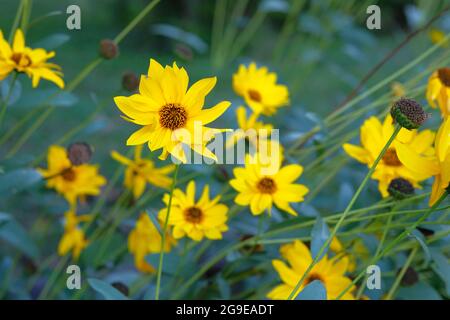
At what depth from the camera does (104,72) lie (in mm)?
2414

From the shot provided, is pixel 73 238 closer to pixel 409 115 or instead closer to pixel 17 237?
pixel 17 237

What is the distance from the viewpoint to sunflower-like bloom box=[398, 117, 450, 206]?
58 cm

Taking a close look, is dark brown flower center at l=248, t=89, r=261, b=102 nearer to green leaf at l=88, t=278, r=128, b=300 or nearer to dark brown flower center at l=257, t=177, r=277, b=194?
dark brown flower center at l=257, t=177, r=277, b=194

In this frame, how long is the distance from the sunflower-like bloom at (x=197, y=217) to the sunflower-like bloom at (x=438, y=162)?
0.25m

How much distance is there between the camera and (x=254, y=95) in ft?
3.29

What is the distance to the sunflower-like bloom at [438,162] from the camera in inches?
22.7

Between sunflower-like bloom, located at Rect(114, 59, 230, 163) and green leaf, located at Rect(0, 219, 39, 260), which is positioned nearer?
sunflower-like bloom, located at Rect(114, 59, 230, 163)

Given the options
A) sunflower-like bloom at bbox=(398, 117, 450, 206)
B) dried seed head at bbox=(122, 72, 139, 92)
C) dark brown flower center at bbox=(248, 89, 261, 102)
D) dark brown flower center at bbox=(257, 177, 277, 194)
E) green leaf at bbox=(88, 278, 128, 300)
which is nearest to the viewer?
sunflower-like bloom at bbox=(398, 117, 450, 206)

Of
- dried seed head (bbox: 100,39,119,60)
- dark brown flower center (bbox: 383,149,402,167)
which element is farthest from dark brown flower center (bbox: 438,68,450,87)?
dried seed head (bbox: 100,39,119,60)

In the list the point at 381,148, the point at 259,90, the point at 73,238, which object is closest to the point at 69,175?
the point at 73,238

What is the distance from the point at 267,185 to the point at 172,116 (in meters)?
Result: 0.22

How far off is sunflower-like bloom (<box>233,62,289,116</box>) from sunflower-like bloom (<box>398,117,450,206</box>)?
37 cm
